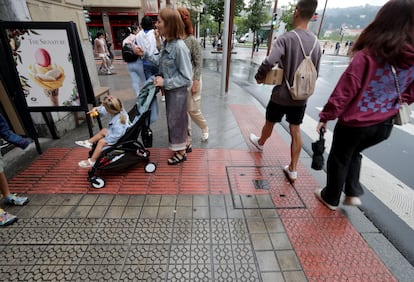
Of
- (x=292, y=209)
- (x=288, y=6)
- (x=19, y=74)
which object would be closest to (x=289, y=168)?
(x=292, y=209)

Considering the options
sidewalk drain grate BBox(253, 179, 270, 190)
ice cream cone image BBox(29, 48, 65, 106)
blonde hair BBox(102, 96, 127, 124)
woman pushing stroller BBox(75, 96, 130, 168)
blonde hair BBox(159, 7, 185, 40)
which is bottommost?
sidewalk drain grate BBox(253, 179, 270, 190)

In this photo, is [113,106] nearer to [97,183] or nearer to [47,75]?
[97,183]

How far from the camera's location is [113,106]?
2840mm

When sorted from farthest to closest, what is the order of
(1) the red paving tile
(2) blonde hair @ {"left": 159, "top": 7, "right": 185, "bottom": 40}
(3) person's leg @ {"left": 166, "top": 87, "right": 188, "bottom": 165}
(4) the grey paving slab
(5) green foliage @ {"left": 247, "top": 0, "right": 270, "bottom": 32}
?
1. (5) green foliage @ {"left": 247, "top": 0, "right": 270, "bottom": 32}
2. (3) person's leg @ {"left": 166, "top": 87, "right": 188, "bottom": 165}
3. (2) blonde hair @ {"left": 159, "top": 7, "right": 185, "bottom": 40}
4. (1) the red paving tile
5. (4) the grey paving slab

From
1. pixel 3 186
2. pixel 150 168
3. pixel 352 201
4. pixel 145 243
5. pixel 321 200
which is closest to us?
pixel 145 243

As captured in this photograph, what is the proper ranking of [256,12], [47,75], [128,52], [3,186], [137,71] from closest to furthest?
[3,186] → [47,75] → [128,52] → [137,71] → [256,12]

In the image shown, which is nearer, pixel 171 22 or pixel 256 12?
pixel 171 22

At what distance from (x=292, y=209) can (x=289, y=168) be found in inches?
26.7

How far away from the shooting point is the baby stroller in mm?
2842

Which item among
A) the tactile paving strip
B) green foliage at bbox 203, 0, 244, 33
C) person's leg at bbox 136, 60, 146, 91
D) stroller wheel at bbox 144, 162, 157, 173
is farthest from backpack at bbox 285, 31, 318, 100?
green foliage at bbox 203, 0, 244, 33

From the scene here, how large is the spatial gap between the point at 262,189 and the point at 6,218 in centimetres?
280

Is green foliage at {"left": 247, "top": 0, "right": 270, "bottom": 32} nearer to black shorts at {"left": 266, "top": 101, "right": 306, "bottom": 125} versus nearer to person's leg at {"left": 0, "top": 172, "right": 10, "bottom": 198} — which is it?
black shorts at {"left": 266, "top": 101, "right": 306, "bottom": 125}

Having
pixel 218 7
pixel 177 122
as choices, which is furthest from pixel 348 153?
pixel 218 7

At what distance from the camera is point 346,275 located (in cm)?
192
